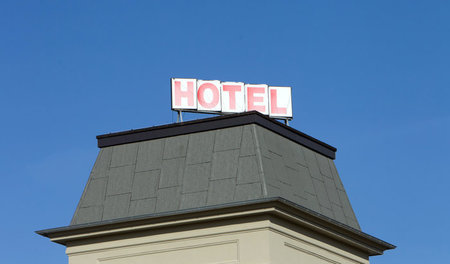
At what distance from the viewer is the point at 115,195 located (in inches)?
1483

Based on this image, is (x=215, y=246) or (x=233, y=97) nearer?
(x=215, y=246)

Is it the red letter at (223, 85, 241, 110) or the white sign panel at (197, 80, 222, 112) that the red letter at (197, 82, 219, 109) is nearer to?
the white sign panel at (197, 80, 222, 112)

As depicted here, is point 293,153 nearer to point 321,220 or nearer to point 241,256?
point 321,220

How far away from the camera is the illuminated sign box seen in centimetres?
4069

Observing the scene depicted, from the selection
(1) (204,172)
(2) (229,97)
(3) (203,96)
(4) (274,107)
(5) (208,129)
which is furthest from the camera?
(4) (274,107)

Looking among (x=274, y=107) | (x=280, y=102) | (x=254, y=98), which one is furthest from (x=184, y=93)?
(x=280, y=102)

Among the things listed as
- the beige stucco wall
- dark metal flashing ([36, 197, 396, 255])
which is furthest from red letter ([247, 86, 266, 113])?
the beige stucco wall

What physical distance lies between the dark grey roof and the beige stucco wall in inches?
36.8

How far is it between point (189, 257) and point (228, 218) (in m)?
2.04

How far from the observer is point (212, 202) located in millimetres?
35438

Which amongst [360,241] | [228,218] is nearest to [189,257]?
[228,218]

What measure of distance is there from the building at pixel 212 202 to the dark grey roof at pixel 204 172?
40 millimetres

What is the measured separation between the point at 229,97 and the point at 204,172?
18.3 ft

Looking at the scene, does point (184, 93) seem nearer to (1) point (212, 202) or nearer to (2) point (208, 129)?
(2) point (208, 129)
